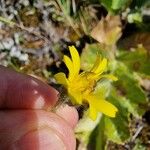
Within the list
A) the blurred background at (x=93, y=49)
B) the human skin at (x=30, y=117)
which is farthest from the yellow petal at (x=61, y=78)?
the blurred background at (x=93, y=49)

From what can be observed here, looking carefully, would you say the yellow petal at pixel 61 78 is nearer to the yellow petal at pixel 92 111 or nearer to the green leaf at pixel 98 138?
the yellow petal at pixel 92 111

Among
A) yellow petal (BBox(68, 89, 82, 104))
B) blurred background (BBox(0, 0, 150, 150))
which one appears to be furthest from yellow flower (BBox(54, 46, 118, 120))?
blurred background (BBox(0, 0, 150, 150))

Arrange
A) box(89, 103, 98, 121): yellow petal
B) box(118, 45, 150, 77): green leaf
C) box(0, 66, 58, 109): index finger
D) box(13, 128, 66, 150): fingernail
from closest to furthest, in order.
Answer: box(13, 128, 66, 150): fingernail → box(89, 103, 98, 121): yellow petal → box(0, 66, 58, 109): index finger → box(118, 45, 150, 77): green leaf

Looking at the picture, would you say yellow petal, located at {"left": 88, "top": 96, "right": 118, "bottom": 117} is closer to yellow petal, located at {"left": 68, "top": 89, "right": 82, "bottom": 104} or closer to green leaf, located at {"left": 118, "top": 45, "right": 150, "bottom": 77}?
yellow petal, located at {"left": 68, "top": 89, "right": 82, "bottom": 104}

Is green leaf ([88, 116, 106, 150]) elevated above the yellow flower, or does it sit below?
below

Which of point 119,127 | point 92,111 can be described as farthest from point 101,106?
point 119,127
